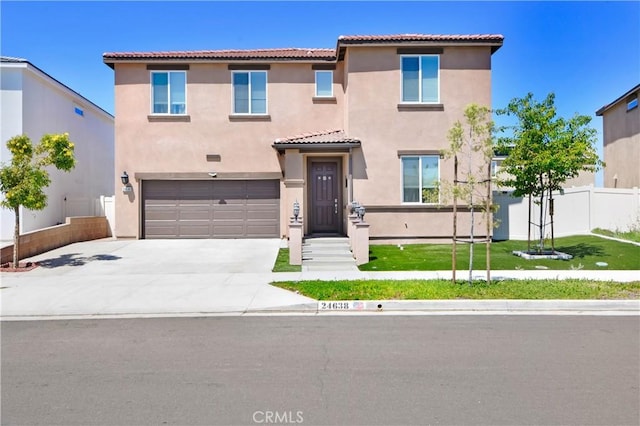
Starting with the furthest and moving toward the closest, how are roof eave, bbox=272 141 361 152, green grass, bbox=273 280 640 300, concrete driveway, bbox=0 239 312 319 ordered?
1. roof eave, bbox=272 141 361 152
2. green grass, bbox=273 280 640 300
3. concrete driveway, bbox=0 239 312 319

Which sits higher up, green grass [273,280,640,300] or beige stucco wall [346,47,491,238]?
beige stucco wall [346,47,491,238]

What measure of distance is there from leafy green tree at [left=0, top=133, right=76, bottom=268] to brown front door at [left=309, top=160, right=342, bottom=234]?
7739mm

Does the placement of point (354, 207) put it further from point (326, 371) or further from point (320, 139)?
point (326, 371)

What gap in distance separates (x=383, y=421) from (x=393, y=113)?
13440mm

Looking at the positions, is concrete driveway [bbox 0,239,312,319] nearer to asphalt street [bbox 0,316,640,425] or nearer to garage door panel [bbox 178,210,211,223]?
asphalt street [bbox 0,316,640,425]

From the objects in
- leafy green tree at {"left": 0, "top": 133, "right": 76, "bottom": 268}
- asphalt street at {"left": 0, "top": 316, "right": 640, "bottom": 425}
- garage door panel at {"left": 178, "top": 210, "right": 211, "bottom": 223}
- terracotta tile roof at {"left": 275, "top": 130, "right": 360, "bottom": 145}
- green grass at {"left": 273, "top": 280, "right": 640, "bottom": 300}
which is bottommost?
asphalt street at {"left": 0, "top": 316, "right": 640, "bottom": 425}

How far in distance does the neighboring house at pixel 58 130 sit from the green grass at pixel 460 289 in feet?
40.3

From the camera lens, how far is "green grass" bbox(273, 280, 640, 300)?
8953 mm

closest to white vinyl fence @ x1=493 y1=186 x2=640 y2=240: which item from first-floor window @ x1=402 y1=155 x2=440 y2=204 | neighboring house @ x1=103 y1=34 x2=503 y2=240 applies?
neighboring house @ x1=103 y1=34 x2=503 y2=240

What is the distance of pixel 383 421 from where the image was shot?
4148mm

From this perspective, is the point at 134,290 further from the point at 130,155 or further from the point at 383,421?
the point at 130,155

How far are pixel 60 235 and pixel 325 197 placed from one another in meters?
9.33

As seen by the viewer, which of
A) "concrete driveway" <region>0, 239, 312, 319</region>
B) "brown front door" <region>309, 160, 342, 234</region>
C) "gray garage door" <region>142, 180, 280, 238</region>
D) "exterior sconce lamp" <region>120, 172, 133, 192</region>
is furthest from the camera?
"gray garage door" <region>142, 180, 280, 238</region>

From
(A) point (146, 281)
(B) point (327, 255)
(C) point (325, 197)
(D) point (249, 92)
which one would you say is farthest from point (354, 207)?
(D) point (249, 92)
